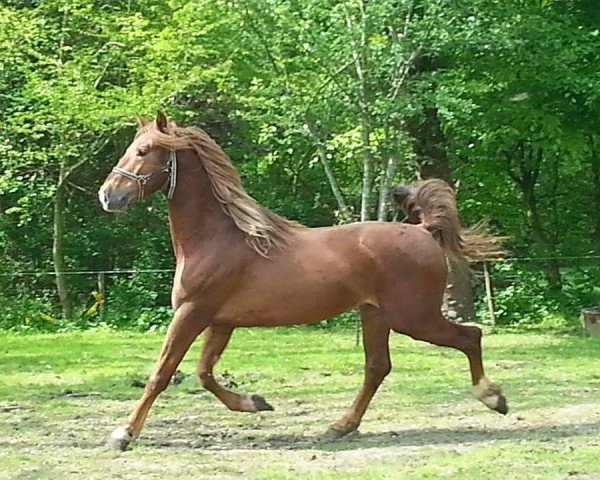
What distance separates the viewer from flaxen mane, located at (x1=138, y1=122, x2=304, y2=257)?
6.90 m

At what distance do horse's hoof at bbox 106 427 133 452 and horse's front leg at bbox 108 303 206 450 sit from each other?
86 millimetres

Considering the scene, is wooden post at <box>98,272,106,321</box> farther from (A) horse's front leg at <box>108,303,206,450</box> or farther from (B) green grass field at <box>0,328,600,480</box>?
(A) horse's front leg at <box>108,303,206,450</box>

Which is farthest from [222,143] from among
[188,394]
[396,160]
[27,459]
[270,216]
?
[27,459]

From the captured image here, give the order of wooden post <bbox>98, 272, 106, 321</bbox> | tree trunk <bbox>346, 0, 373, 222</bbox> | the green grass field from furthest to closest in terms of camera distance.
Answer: wooden post <bbox>98, 272, 106, 321</bbox> < tree trunk <bbox>346, 0, 373, 222</bbox> < the green grass field

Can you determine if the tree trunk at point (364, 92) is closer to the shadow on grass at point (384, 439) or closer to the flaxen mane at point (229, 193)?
the flaxen mane at point (229, 193)

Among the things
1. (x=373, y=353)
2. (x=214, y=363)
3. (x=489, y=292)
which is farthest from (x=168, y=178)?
(x=489, y=292)

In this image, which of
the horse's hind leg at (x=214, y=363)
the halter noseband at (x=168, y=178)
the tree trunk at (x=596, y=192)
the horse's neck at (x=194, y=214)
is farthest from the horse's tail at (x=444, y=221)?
the tree trunk at (x=596, y=192)

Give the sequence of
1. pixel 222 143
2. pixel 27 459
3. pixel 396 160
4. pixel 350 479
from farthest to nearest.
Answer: pixel 222 143 → pixel 396 160 → pixel 27 459 → pixel 350 479

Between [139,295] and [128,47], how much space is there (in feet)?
13.3

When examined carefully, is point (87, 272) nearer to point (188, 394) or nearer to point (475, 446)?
point (188, 394)

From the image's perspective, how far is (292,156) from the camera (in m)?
20.6

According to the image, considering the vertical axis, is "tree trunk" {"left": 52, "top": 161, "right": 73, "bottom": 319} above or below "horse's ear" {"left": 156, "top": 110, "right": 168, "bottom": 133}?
below

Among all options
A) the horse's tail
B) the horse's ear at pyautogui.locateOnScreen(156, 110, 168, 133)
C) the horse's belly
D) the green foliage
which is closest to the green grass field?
the horse's belly

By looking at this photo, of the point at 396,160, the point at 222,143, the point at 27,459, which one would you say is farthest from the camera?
the point at 222,143
